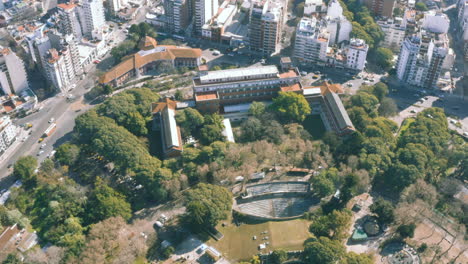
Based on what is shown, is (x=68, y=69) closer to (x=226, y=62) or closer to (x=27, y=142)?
(x=27, y=142)

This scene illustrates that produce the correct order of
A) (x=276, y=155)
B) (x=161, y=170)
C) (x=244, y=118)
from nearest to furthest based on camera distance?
(x=161, y=170), (x=276, y=155), (x=244, y=118)

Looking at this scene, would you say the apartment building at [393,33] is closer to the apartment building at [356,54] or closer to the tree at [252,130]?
the apartment building at [356,54]

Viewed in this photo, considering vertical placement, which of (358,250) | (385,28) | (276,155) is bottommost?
(358,250)

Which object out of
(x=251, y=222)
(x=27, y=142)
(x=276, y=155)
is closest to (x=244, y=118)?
(x=276, y=155)

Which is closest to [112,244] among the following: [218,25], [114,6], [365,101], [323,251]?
[323,251]

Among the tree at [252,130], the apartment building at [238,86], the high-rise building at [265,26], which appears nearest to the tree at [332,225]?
the tree at [252,130]

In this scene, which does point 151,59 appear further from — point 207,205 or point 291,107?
point 207,205

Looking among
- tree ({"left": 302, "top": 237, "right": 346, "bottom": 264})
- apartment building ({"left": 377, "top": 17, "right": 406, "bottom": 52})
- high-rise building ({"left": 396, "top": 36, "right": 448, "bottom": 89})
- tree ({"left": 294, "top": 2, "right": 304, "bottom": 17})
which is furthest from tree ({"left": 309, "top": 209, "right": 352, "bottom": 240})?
tree ({"left": 294, "top": 2, "right": 304, "bottom": 17})
